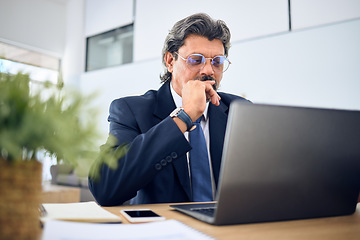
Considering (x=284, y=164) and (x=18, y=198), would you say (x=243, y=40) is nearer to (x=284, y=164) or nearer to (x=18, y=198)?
(x=284, y=164)

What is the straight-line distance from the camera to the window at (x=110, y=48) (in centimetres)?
518

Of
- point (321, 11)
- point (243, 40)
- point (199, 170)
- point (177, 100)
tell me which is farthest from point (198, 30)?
point (243, 40)

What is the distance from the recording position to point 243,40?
3.72 metres

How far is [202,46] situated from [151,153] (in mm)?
769

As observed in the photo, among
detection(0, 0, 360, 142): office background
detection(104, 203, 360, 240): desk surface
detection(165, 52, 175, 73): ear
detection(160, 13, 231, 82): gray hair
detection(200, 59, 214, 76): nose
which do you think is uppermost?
detection(0, 0, 360, 142): office background

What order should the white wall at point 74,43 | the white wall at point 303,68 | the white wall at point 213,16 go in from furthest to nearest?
the white wall at point 74,43, the white wall at point 213,16, the white wall at point 303,68

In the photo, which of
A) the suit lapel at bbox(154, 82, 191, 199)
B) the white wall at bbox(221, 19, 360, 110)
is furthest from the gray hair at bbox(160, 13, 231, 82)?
the white wall at bbox(221, 19, 360, 110)

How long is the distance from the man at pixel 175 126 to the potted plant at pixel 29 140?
0.53 metres

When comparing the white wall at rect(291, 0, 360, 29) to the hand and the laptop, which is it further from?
the laptop

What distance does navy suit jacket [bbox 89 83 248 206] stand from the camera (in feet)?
3.19

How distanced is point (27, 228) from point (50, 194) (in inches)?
116

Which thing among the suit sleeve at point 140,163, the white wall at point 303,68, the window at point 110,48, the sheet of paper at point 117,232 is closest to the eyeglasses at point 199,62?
the suit sleeve at point 140,163

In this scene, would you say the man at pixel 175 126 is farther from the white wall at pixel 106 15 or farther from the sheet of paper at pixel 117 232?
the white wall at pixel 106 15

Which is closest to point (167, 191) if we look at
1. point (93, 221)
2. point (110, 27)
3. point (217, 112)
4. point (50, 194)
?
point (217, 112)
